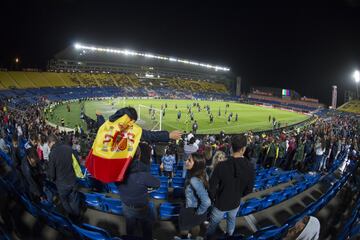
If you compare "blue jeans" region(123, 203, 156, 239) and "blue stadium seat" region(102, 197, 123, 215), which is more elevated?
"blue jeans" region(123, 203, 156, 239)

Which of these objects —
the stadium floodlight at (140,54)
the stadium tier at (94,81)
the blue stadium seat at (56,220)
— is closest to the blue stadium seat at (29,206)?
the blue stadium seat at (56,220)

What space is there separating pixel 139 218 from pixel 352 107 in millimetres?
71045

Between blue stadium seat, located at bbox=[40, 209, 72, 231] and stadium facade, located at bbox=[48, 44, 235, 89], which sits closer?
blue stadium seat, located at bbox=[40, 209, 72, 231]

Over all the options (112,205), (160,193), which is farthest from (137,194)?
(160,193)

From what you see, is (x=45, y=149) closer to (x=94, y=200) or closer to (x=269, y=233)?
(x=94, y=200)

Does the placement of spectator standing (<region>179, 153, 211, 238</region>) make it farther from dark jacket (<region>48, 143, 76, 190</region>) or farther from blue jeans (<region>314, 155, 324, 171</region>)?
blue jeans (<region>314, 155, 324, 171</region>)

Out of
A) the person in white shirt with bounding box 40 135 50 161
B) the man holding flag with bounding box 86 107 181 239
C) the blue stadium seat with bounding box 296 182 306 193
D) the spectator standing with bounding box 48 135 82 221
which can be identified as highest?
the man holding flag with bounding box 86 107 181 239

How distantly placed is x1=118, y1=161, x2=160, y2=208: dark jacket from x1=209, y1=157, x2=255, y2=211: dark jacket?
1062 millimetres

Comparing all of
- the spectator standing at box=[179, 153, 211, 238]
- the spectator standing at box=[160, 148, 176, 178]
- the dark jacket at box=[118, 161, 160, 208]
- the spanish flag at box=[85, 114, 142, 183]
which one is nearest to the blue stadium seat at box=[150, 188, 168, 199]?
the spectator standing at box=[160, 148, 176, 178]

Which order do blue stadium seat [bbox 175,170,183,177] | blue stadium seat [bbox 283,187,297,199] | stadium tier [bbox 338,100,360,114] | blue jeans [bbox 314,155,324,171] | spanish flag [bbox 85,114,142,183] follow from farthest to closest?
stadium tier [bbox 338,100,360,114] < blue jeans [bbox 314,155,324,171] < blue stadium seat [bbox 175,170,183,177] < blue stadium seat [bbox 283,187,297,199] < spanish flag [bbox 85,114,142,183]

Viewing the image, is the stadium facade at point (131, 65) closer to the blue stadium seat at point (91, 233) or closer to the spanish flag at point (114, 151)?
the blue stadium seat at point (91, 233)

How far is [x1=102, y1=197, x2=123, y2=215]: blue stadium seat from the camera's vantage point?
5898 millimetres

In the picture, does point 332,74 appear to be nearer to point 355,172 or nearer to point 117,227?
point 355,172

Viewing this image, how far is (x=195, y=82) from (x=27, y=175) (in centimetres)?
9267
